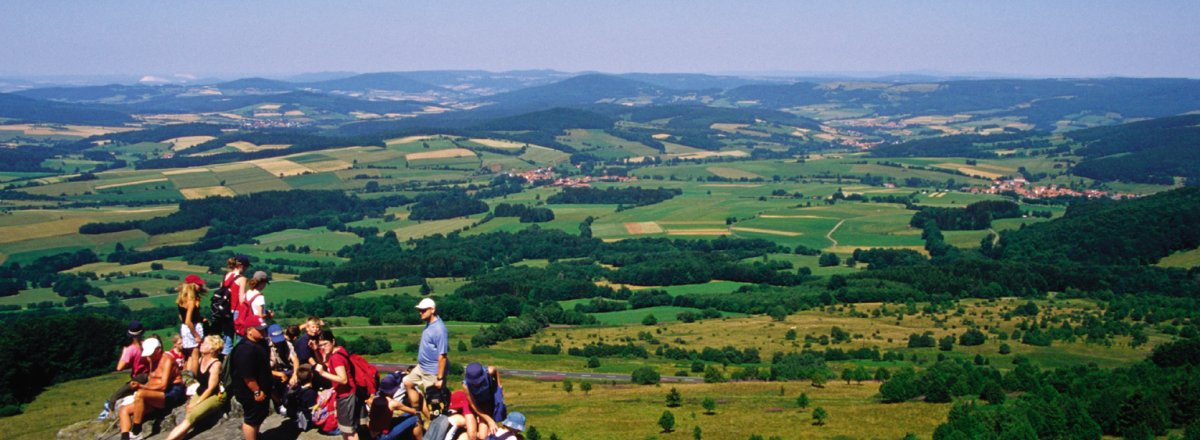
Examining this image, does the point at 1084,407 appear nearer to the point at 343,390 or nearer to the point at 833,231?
the point at 343,390

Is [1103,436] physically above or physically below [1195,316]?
above

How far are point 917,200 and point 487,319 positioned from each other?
123944 millimetres

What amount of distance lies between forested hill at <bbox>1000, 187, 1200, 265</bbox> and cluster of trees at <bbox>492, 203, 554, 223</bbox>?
285 ft

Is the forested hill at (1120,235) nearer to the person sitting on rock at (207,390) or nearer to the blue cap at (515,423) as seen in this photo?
the blue cap at (515,423)

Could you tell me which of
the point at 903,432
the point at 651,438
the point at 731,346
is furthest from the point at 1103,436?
the point at 731,346

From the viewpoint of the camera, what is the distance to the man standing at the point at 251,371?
17453mm

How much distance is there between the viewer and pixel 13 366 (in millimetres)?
60469

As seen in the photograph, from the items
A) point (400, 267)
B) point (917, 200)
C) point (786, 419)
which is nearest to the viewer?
point (786, 419)

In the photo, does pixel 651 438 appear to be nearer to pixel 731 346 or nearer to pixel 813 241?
pixel 731 346

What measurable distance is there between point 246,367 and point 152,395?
3.73 m

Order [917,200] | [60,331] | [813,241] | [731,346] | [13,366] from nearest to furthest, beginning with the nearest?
[13,366]
[60,331]
[731,346]
[813,241]
[917,200]

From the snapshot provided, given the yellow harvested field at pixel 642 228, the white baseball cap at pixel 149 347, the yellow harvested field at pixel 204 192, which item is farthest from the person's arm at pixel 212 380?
the yellow harvested field at pixel 204 192

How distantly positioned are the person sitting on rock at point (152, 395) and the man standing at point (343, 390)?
13.2 feet

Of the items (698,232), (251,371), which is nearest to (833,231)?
(698,232)
